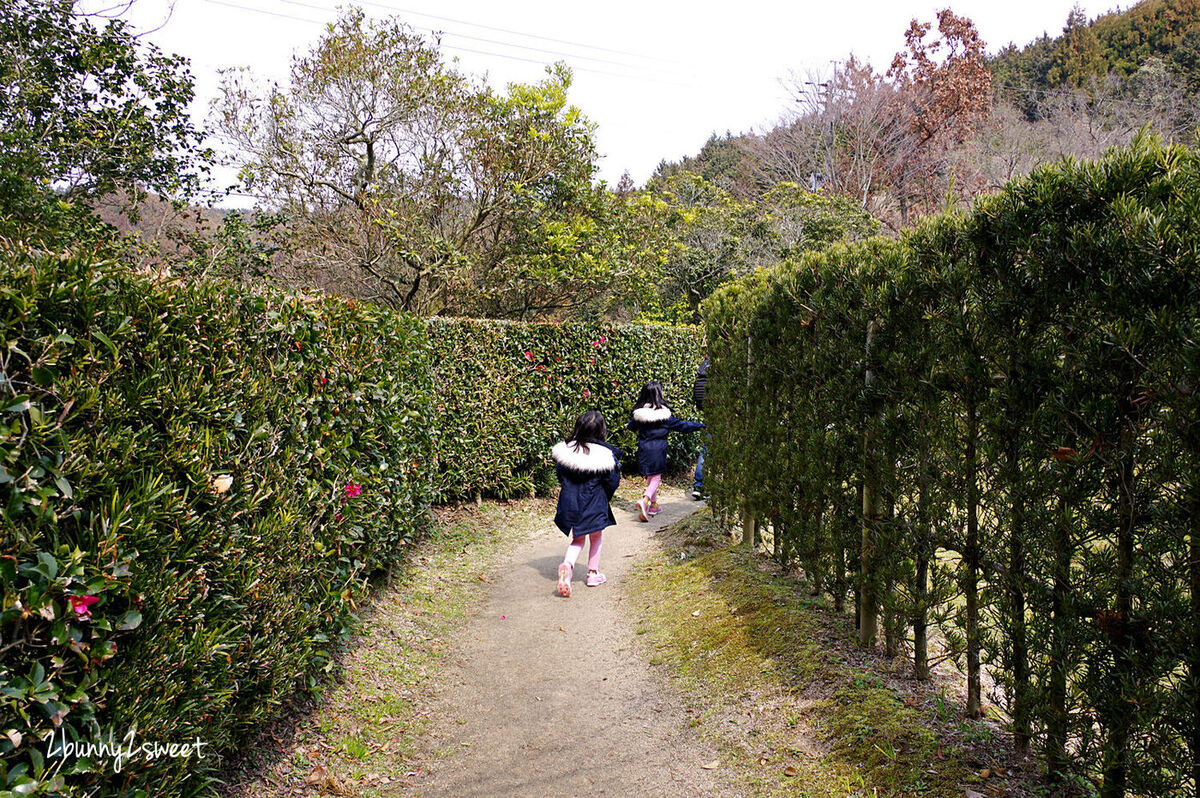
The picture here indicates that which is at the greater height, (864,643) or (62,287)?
(62,287)

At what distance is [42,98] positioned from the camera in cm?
872

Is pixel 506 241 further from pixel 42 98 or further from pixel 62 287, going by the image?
pixel 62 287

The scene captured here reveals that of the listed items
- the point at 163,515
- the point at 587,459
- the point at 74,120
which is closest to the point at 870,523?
the point at 587,459

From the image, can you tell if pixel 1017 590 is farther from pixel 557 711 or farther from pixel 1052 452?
pixel 557 711

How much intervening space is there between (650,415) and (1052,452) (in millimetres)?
7130

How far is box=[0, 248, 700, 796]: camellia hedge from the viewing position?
5.82ft

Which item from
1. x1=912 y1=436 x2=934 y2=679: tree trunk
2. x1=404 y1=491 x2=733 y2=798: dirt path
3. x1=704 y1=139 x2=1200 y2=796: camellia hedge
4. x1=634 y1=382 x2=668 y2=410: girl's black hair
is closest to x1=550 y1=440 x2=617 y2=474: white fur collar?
x1=404 y1=491 x2=733 y2=798: dirt path

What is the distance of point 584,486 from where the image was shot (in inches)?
255

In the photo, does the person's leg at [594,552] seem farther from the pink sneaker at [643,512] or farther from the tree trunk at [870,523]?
the tree trunk at [870,523]

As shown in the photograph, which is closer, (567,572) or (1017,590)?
(1017,590)

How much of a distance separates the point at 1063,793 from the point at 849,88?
31.2 meters

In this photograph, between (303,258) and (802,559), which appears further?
(303,258)

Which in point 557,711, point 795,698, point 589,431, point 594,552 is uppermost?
point 589,431

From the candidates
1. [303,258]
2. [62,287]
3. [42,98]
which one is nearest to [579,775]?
[62,287]
